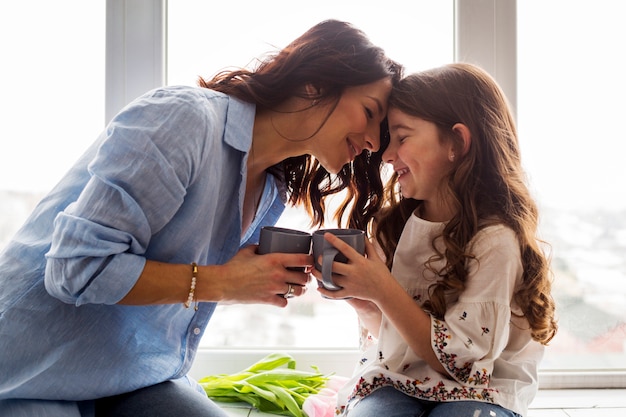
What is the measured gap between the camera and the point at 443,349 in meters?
1.29

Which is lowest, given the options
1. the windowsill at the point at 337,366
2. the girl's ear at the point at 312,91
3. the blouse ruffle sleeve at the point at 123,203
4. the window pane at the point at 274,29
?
the windowsill at the point at 337,366

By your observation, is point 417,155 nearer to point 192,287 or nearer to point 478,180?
point 478,180

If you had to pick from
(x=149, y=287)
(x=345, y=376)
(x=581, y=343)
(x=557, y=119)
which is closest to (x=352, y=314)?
(x=345, y=376)

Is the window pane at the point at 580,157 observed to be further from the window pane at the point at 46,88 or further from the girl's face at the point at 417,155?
the window pane at the point at 46,88

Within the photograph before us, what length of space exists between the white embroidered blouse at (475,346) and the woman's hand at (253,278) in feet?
0.99

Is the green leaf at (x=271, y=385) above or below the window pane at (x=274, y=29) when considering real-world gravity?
below

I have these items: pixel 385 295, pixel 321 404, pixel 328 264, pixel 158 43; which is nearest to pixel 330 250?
pixel 328 264

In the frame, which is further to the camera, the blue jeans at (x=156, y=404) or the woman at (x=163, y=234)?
the blue jeans at (x=156, y=404)

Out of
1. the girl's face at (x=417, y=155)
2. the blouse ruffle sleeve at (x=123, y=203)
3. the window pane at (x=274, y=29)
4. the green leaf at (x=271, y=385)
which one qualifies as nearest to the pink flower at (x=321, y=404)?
the green leaf at (x=271, y=385)

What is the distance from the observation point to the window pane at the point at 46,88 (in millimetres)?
1884

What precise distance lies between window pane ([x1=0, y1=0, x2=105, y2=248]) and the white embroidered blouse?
1.10 m

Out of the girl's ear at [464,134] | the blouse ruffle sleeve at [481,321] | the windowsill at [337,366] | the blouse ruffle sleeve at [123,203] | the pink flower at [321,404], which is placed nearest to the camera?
the blouse ruffle sleeve at [123,203]

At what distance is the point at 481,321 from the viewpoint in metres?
1.30

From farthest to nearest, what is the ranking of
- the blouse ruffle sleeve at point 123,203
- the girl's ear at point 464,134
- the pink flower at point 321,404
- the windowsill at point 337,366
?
the windowsill at point 337,366
the pink flower at point 321,404
the girl's ear at point 464,134
the blouse ruffle sleeve at point 123,203
